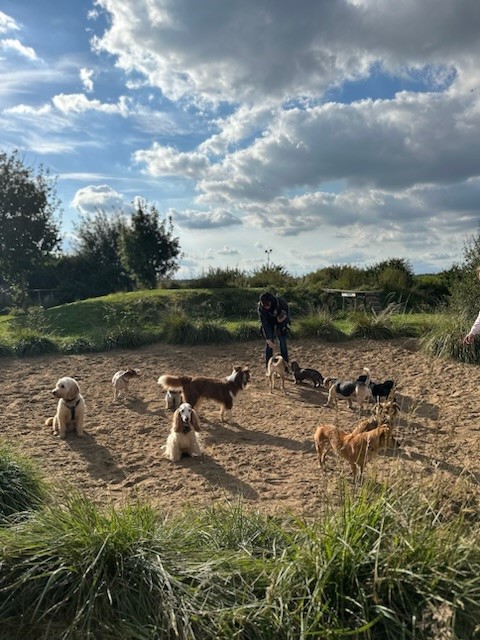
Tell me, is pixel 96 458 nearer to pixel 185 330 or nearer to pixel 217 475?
pixel 217 475

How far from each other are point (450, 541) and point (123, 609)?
6.05 feet

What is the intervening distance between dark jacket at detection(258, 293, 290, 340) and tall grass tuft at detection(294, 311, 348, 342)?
2742 millimetres

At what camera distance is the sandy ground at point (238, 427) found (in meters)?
4.91

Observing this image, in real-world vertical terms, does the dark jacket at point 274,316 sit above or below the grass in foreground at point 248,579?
above

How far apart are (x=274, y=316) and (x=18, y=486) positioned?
629cm

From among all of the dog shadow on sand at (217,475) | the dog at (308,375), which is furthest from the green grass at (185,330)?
the dog shadow on sand at (217,475)

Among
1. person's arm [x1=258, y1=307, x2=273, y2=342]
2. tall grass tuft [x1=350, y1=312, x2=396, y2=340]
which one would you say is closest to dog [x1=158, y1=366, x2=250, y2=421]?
person's arm [x1=258, y1=307, x2=273, y2=342]

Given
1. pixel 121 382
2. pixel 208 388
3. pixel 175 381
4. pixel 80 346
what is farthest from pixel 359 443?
pixel 80 346

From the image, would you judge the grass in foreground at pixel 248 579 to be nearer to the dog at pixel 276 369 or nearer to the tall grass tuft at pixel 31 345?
the dog at pixel 276 369

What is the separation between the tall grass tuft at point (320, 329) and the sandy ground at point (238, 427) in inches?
16.3

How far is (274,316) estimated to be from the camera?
978 centimetres

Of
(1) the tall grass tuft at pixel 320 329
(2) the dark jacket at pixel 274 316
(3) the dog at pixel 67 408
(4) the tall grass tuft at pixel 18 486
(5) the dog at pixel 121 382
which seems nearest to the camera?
(4) the tall grass tuft at pixel 18 486

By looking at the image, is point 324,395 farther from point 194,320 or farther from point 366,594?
point 366,594

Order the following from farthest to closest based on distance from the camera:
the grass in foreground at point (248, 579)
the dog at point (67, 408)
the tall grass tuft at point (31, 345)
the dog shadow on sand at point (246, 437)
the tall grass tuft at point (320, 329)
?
the tall grass tuft at point (320, 329) < the tall grass tuft at point (31, 345) < the dog at point (67, 408) < the dog shadow on sand at point (246, 437) < the grass in foreground at point (248, 579)
